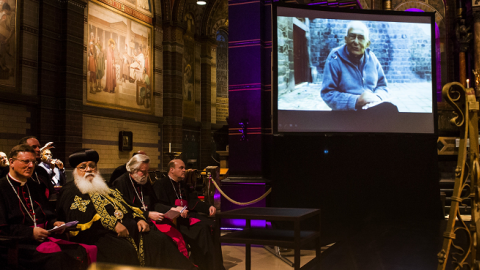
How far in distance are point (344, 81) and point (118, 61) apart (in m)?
11.3

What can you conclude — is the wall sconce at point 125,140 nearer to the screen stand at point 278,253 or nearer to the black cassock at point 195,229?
the screen stand at point 278,253

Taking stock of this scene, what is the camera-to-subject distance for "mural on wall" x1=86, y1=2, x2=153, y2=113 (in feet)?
48.8

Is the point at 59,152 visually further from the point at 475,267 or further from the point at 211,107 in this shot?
the point at 475,267

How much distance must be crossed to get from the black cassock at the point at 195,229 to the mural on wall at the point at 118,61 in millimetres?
10291

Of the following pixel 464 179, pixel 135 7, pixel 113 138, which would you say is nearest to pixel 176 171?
pixel 464 179

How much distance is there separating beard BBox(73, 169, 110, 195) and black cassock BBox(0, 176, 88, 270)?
0.35 metres

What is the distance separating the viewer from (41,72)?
12750 millimetres

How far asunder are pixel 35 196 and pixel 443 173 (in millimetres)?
10549


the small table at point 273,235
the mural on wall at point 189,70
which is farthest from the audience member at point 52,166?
the mural on wall at point 189,70

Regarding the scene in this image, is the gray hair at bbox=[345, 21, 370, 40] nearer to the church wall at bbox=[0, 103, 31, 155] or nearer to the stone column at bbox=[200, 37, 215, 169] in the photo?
the church wall at bbox=[0, 103, 31, 155]

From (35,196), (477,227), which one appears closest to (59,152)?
(35,196)

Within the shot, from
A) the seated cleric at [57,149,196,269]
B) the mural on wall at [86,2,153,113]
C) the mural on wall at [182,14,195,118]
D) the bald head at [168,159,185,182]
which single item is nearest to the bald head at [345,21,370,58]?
the bald head at [168,159,185,182]

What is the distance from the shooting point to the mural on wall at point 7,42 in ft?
38.8

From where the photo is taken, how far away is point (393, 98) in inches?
274
